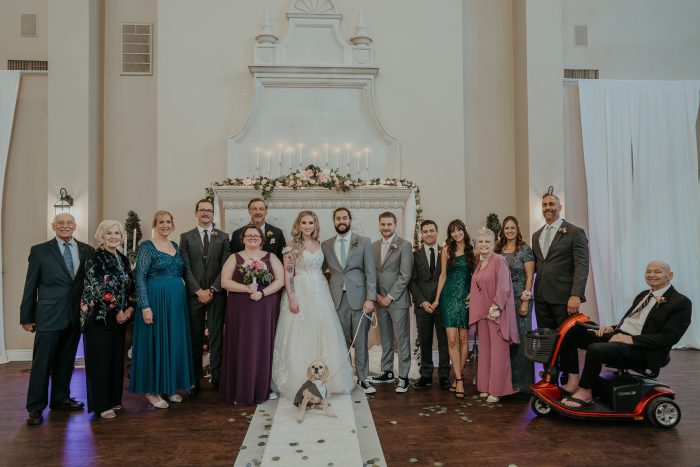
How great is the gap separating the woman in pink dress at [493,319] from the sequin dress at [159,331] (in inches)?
105

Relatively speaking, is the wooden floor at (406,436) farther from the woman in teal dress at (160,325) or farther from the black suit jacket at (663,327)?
the black suit jacket at (663,327)

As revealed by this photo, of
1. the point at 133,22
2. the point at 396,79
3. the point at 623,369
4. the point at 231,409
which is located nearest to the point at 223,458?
the point at 231,409

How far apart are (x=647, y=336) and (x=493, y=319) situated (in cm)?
117

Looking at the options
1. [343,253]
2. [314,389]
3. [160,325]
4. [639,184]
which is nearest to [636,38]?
[639,184]

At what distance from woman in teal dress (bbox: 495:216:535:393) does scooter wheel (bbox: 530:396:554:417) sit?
0.39 m

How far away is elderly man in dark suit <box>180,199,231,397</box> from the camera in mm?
4504

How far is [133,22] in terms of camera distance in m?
7.12

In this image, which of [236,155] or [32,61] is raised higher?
[32,61]

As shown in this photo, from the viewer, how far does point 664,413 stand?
365 centimetres

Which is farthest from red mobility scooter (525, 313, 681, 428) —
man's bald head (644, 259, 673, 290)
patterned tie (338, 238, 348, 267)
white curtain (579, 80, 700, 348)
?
white curtain (579, 80, 700, 348)

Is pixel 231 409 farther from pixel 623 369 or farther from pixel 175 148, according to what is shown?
pixel 175 148

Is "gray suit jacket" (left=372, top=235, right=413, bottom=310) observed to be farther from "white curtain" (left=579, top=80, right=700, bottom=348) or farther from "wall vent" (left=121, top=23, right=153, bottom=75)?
"wall vent" (left=121, top=23, right=153, bottom=75)

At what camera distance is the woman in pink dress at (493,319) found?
4.21m

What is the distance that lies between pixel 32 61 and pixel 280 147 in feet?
12.6
